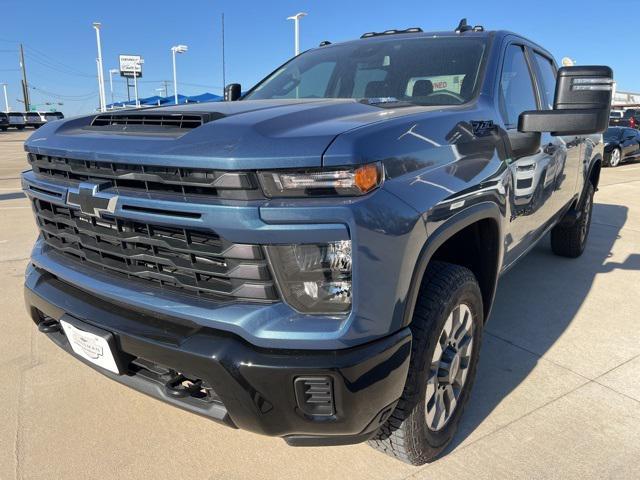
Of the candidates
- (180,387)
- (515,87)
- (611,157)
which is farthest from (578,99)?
(611,157)

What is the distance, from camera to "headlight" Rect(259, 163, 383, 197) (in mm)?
1594

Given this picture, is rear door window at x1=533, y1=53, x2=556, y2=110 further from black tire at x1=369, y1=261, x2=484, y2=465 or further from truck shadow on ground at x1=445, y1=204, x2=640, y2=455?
black tire at x1=369, y1=261, x2=484, y2=465

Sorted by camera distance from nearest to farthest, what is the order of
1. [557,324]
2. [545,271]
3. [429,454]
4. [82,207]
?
[82,207] → [429,454] → [557,324] → [545,271]

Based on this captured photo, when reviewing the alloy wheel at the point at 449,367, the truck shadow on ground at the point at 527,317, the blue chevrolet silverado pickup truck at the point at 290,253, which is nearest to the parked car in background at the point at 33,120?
the truck shadow on ground at the point at 527,317

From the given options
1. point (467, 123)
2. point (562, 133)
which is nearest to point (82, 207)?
point (467, 123)

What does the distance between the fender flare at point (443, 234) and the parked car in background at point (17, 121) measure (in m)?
53.1

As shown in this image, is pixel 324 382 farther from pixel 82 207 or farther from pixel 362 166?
pixel 82 207

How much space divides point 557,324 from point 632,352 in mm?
513

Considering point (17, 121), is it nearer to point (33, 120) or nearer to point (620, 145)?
point (33, 120)

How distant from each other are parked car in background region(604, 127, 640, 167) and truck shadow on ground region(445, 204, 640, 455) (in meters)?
10.9

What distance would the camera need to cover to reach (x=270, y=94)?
333 centimetres

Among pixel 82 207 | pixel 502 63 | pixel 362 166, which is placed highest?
pixel 502 63

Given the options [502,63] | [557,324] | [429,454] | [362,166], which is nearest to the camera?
[362,166]

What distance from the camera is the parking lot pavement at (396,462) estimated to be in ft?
7.20
